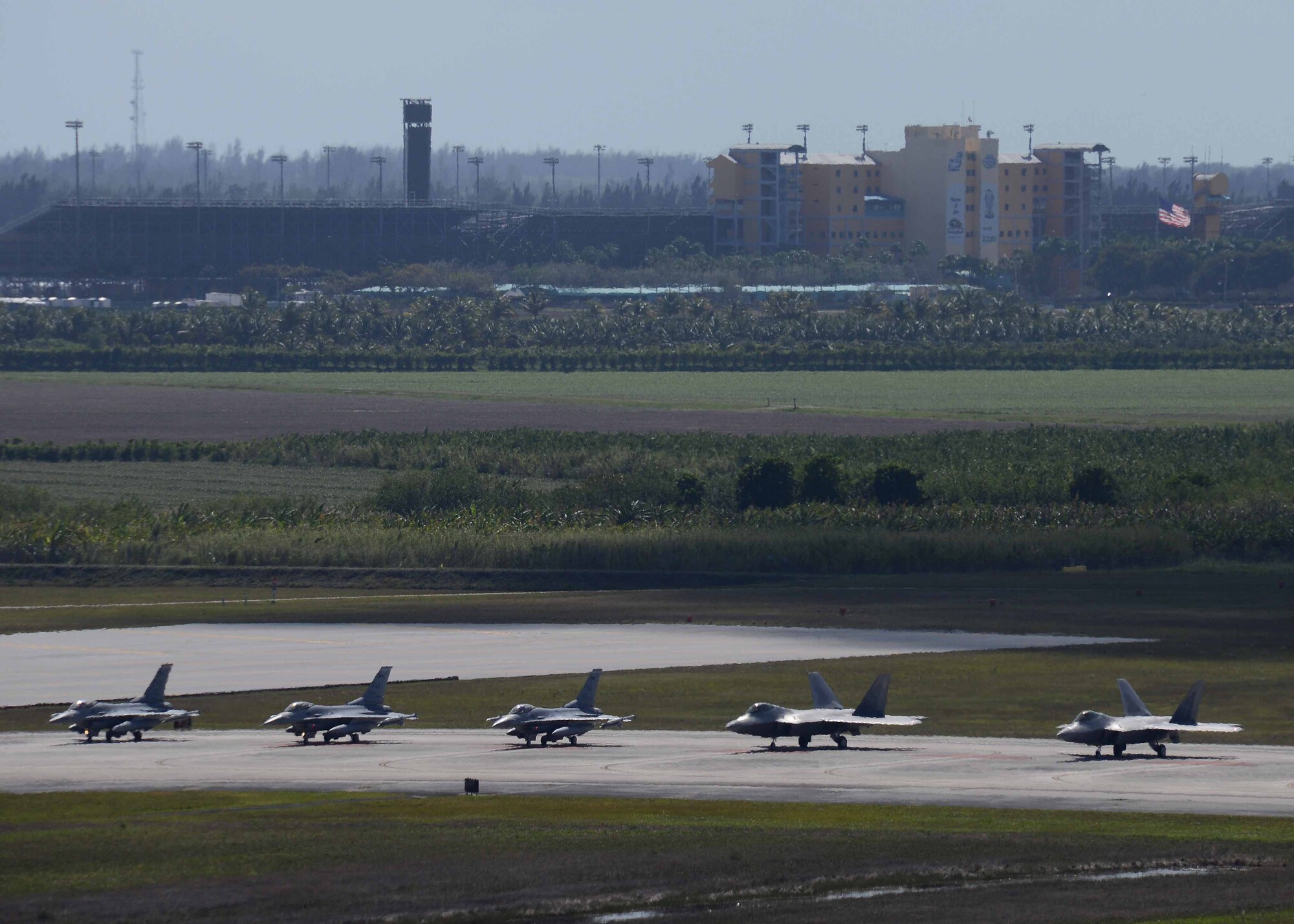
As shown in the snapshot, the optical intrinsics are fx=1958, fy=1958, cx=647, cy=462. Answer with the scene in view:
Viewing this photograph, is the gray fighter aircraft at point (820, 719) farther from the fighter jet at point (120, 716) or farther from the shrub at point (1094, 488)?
the shrub at point (1094, 488)

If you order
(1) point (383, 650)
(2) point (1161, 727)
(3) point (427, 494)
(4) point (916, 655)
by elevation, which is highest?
(2) point (1161, 727)

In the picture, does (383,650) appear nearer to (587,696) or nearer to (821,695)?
(587,696)

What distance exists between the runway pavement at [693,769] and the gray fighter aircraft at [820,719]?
49 cm

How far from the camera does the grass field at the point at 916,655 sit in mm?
48344

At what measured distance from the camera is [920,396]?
179000mm

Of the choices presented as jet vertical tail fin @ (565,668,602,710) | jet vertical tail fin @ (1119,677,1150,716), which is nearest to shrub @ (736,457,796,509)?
jet vertical tail fin @ (565,668,602,710)

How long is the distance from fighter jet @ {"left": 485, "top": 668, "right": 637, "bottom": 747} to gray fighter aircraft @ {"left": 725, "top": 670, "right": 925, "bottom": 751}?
3059 millimetres

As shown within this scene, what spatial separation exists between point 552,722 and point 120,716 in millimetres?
9854

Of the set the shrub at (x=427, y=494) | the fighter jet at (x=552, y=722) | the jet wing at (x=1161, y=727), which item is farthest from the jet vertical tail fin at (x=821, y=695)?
the shrub at (x=427, y=494)

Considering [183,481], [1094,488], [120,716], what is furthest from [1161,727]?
[183,481]

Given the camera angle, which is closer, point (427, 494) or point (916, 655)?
point (916, 655)

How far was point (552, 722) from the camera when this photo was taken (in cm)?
4288

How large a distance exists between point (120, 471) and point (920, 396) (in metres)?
83.7

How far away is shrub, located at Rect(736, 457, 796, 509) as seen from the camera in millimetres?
92938
